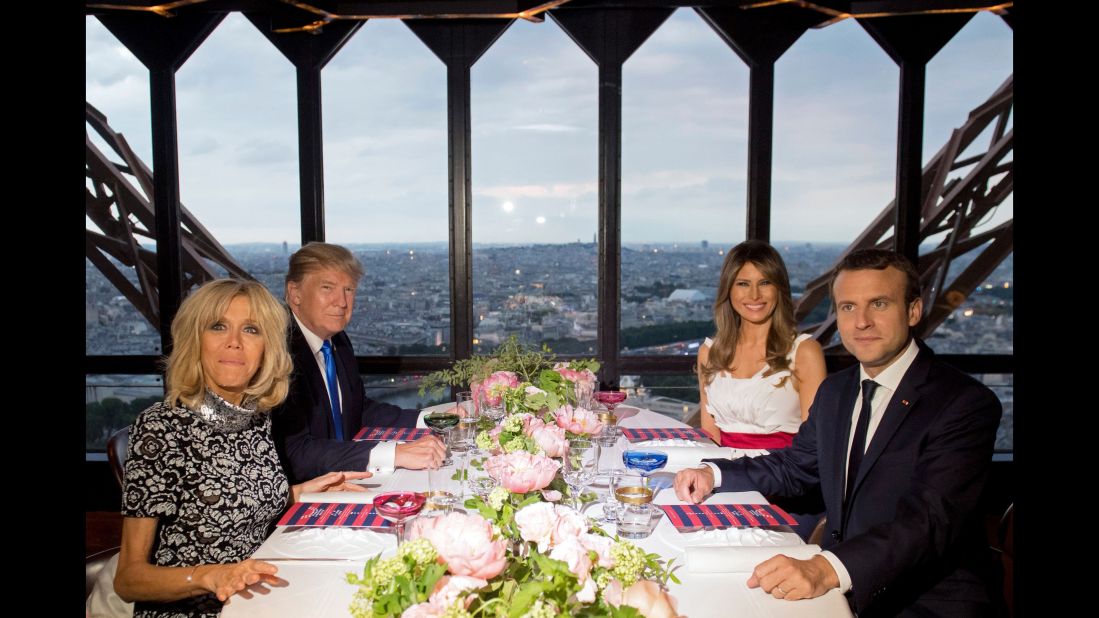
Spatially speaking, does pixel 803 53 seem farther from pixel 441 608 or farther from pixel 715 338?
pixel 441 608

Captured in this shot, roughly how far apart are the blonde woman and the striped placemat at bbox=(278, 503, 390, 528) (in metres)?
0.05

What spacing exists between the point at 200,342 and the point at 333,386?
45.1 inches

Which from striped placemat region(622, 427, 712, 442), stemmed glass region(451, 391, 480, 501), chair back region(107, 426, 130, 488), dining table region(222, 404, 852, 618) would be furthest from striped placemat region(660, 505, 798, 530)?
chair back region(107, 426, 130, 488)

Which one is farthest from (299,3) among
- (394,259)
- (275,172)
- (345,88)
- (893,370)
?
(893,370)

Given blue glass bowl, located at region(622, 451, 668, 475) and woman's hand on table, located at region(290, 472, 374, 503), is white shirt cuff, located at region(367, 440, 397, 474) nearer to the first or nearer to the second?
woman's hand on table, located at region(290, 472, 374, 503)

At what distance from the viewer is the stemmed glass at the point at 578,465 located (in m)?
1.79

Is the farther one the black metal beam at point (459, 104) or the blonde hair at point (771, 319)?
the black metal beam at point (459, 104)

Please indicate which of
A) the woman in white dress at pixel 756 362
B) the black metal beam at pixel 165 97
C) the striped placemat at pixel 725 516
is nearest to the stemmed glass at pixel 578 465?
the striped placemat at pixel 725 516

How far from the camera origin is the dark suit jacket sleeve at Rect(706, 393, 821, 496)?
2117mm

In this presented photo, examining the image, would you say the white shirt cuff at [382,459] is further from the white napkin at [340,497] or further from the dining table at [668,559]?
the dining table at [668,559]

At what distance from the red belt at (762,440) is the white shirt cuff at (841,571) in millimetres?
1402

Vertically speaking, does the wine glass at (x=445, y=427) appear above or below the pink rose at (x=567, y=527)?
below

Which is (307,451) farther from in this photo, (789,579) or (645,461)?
(789,579)
